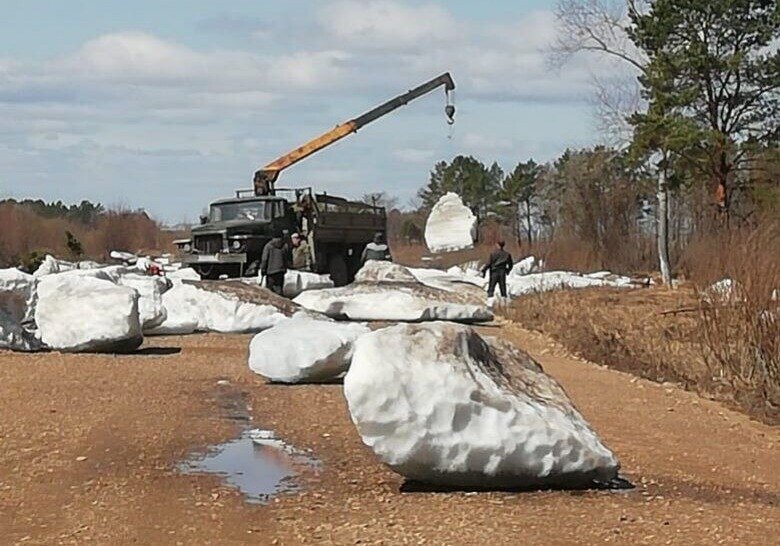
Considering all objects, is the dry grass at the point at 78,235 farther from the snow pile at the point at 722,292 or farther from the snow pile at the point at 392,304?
the snow pile at the point at 722,292

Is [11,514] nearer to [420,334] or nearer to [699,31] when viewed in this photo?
[420,334]

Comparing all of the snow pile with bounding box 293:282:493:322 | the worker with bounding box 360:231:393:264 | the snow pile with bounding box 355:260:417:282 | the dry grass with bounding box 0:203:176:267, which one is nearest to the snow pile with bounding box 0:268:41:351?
the snow pile with bounding box 293:282:493:322

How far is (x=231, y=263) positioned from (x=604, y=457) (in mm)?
25215

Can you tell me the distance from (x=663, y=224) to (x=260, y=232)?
13.6 meters

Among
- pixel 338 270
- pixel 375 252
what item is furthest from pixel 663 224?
pixel 338 270

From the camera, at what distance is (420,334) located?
9562 millimetres

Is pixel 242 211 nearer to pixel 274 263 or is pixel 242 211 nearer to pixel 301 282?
pixel 301 282

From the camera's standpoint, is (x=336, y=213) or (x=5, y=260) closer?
(x=336, y=213)

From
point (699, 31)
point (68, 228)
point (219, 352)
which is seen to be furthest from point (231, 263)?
point (68, 228)

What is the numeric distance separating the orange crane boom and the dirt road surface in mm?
24712

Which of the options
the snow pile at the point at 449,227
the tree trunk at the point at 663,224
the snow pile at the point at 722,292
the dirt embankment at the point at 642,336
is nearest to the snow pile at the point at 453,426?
the dirt embankment at the point at 642,336

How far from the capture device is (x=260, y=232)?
3428cm

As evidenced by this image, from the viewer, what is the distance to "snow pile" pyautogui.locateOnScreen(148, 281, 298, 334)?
77.4 ft

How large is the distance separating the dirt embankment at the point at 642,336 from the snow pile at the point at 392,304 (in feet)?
4.04
